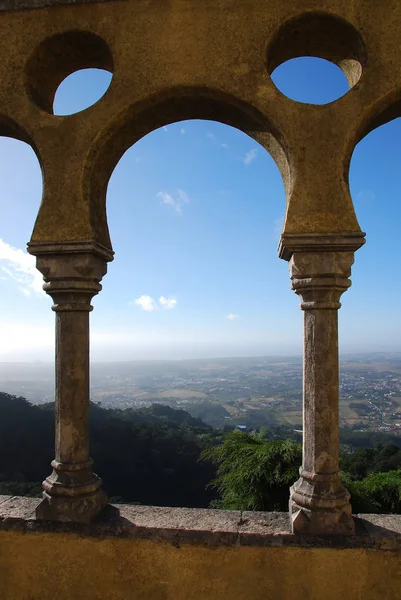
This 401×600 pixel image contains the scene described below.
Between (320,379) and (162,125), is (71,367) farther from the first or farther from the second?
(162,125)

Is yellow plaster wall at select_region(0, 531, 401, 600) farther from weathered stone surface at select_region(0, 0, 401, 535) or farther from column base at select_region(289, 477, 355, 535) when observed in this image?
weathered stone surface at select_region(0, 0, 401, 535)

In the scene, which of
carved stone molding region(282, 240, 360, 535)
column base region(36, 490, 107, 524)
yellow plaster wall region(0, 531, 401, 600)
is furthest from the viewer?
column base region(36, 490, 107, 524)

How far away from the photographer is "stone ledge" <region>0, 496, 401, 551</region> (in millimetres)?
3209

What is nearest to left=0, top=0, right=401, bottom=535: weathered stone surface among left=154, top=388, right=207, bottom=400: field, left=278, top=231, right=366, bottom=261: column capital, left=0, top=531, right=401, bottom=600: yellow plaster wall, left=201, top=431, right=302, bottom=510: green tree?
left=278, top=231, right=366, bottom=261: column capital

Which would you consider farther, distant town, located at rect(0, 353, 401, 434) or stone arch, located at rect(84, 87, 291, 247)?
distant town, located at rect(0, 353, 401, 434)

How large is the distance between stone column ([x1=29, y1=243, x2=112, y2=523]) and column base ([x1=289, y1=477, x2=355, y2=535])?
1677mm

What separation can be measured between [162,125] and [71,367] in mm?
2467

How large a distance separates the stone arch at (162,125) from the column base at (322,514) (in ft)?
8.06

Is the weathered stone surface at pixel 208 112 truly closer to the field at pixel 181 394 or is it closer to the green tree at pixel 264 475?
the green tree at pixel 264 475

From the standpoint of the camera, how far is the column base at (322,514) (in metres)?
3.24

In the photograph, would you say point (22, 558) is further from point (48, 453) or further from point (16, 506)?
point (48, 453)

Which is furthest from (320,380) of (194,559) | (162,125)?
(162,125)

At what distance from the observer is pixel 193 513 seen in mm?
3623

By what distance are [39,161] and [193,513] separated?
3.34 m
